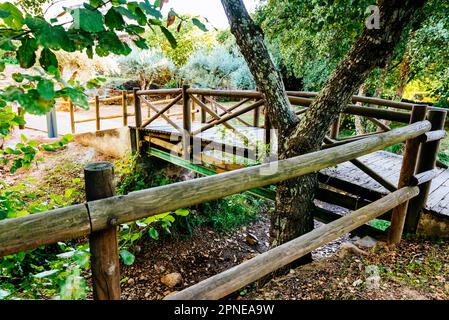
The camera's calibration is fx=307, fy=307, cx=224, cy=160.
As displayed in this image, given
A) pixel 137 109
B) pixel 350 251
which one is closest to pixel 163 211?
pixel 350 251

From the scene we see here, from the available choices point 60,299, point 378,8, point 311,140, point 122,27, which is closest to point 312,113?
point 311,140

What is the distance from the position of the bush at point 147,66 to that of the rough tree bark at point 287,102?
1592 cm

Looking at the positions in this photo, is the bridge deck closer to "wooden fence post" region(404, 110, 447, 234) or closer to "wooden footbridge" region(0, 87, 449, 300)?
"wooden footbridge" region(0, 87, 449, 300)

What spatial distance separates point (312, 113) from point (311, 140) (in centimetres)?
27

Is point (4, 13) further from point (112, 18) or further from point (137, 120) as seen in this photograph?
point (137, 120)

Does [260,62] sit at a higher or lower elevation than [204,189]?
higher

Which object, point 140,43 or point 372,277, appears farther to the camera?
point 372,277

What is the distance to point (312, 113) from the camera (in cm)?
291

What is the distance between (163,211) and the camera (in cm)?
142

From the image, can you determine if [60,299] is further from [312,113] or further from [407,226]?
[407,226]

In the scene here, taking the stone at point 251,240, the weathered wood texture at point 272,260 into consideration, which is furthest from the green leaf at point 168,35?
the stone at point 251,240

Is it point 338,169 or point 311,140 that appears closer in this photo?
point 311,140

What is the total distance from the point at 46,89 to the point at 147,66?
18245mm

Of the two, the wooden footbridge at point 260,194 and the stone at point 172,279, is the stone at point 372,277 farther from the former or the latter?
the stone at point 172,279
